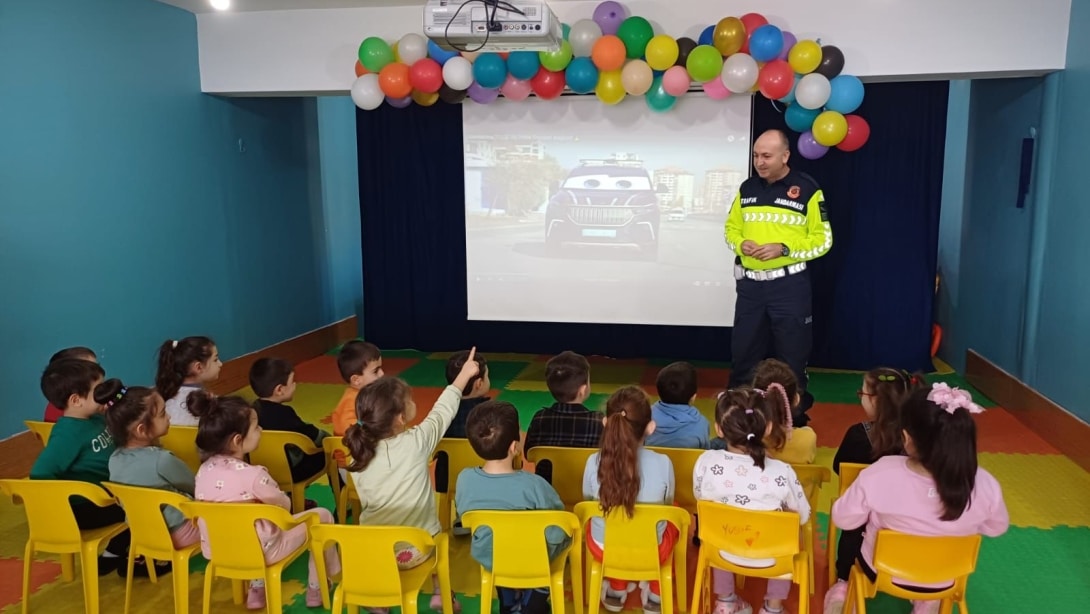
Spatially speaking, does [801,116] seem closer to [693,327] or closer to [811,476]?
[693,327]

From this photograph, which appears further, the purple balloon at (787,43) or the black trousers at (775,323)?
the purple balloon at (787,43)

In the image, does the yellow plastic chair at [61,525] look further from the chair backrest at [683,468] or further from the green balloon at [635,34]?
the green balloon at [635,34]

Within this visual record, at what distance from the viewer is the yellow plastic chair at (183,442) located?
3025mm

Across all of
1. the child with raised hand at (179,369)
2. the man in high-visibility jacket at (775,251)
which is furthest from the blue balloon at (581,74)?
the child with raised hand at (179,369)

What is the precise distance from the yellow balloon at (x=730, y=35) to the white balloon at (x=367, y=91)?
2.20m

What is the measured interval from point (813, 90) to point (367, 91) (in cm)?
282

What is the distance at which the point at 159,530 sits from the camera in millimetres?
2441

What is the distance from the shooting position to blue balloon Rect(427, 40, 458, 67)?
4.89 metres

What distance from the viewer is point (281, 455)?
2.90m


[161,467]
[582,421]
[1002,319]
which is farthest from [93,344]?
[1002,319]

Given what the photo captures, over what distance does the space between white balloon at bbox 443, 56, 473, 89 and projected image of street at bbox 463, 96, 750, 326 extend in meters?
0.63

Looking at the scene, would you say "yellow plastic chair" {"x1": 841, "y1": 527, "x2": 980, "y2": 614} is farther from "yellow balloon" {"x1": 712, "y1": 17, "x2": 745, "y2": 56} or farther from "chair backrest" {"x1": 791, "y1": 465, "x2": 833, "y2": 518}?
"yellow balloon" {"x1": 712, "y1": 17, "x2": 745, "y2": 56}

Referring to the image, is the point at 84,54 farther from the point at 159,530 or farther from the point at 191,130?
the point at 159,530

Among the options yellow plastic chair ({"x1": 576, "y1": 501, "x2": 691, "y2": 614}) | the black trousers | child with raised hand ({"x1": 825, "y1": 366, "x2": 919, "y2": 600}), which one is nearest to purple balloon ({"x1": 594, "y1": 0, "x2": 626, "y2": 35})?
the black trousers
